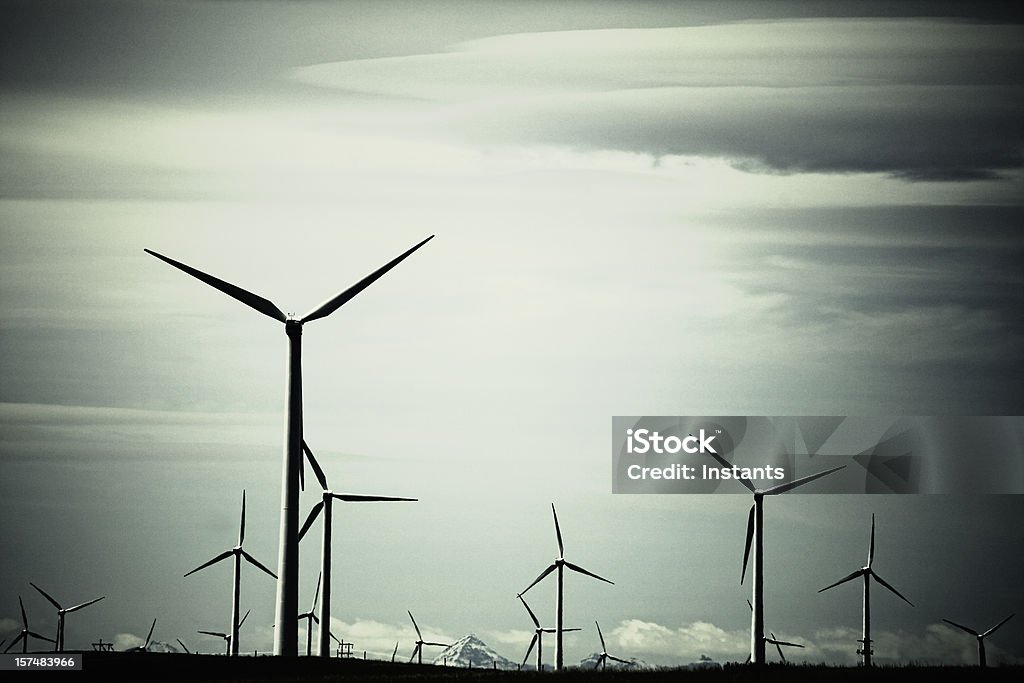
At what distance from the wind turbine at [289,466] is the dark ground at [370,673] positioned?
80.2 inches

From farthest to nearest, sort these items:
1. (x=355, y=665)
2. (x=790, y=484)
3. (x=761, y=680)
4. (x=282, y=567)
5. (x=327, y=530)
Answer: (x=790, y=484) < (x=327, y=530) < (x=355, y=665) < (x=282, y=567) < (x=761, y=680)

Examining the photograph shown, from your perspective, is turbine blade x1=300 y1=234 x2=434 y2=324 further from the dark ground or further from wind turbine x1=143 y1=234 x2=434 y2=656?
the dark ground

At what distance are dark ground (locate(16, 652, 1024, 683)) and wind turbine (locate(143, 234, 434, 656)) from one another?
6.68 ft

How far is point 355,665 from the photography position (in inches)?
3605

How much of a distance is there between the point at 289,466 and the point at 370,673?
12.7m

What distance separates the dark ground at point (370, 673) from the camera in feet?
259

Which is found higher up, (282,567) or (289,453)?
(289,453)

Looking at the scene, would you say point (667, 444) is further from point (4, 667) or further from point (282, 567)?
point (4, 667)

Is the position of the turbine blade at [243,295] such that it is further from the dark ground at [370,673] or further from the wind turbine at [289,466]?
the dark ground at [370,673]

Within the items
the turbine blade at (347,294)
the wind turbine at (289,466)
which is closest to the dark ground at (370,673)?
the wind turbine at (289,466)

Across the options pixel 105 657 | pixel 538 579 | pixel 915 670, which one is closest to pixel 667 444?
pixel 538 579

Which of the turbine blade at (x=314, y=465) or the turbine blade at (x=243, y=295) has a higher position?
Result: the turbine blade at (x=243, y=295)

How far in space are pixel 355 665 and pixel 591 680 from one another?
59.4 feet

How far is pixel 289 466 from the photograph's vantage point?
86.3m
